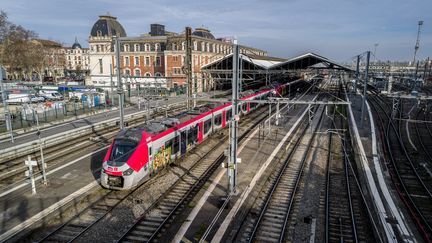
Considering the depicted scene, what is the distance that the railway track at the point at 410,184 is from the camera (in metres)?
12.1

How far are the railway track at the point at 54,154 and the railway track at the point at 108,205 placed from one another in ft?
18.8

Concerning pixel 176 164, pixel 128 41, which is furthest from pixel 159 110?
pixel 128 41

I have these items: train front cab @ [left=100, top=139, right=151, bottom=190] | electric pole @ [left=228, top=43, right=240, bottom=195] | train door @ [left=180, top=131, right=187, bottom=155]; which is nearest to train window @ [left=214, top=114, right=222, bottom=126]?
train door @ [left=180, top=131, right=187, bottom=155]

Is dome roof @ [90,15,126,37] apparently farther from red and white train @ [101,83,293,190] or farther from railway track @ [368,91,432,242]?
railway track @ [368,91,432,242]

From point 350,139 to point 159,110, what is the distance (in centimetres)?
2331

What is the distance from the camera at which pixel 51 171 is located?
16984 mm

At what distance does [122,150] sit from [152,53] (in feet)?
187

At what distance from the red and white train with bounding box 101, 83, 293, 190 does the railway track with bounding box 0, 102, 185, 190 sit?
6.22m

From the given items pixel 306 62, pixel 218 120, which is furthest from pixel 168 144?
pixel 306 62

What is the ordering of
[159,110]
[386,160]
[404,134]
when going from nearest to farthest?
[386,160], [404,134], [159,110]

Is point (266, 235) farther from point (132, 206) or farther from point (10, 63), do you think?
point (10, 63)

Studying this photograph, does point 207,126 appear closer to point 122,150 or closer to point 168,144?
point 168,144

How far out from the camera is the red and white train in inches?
517

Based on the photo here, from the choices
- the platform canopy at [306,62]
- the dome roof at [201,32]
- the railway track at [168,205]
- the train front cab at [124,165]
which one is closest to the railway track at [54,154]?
the train front cab at [124,165]
